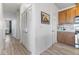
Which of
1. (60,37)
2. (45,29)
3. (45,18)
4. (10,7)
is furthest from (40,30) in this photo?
(10,7)

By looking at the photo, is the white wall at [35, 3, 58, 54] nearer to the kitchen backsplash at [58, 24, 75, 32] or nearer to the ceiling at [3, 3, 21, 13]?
the kitchen backsplash at [58, 24, 75, 32]

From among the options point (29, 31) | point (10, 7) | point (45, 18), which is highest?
point (10, 7)

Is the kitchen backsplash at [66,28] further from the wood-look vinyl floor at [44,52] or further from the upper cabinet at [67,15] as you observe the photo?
the wood-look vinyl floor at [44,52]

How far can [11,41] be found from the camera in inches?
67.2

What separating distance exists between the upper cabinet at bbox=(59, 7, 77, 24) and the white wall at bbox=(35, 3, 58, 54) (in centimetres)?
8

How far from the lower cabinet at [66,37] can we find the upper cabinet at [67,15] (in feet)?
0.54

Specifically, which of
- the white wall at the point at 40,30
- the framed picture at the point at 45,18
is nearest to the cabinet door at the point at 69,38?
the white wall at the point at 40,30

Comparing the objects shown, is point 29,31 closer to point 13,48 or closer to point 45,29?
point 45,29

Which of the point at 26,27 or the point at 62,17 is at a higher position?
the point at 62,17

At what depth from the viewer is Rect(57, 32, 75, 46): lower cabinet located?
1643mm

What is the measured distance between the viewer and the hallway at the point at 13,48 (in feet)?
5.35

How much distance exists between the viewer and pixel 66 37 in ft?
5.51

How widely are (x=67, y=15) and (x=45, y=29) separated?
37 centimetres
